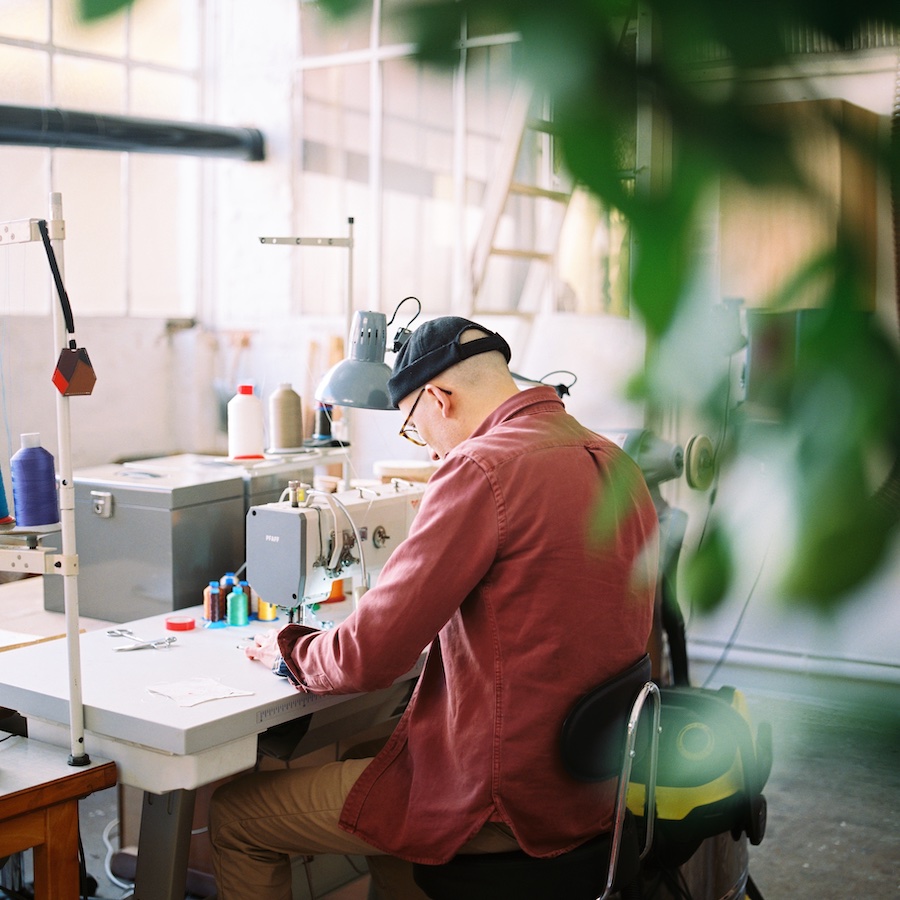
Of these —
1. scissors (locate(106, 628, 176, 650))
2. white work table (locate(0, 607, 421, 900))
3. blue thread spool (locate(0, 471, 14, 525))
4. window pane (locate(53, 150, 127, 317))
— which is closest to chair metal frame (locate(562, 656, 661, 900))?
white work table (locate(0, 607, 421, 900))

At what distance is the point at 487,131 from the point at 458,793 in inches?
69.4

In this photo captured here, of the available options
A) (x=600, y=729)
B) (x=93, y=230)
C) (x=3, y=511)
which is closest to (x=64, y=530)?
(x=3, y=511)

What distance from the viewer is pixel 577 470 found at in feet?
5.91

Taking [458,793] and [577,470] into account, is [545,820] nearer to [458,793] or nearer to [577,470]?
[458,793]

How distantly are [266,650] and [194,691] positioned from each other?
0.23m

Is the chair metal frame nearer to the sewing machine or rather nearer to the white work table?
the white work table

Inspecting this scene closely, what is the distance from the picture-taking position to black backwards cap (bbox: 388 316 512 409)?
84.5 inches

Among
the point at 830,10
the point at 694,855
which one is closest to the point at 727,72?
the point at 830,10

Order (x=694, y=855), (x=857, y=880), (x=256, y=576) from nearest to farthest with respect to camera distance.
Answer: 1. (x=694, y=855)
2. (x=256, y=576)
3. (x=857, y=880)

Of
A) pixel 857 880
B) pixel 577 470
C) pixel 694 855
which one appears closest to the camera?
pixel 577 470

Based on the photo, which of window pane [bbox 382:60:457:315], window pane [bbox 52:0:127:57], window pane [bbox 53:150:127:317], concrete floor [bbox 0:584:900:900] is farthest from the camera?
window pane [bbox 53:150:127:317]

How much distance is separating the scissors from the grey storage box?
0.26m

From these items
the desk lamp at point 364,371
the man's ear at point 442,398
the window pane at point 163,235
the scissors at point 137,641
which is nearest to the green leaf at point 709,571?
the man's ear at point 442,398

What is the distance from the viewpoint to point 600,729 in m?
1.91
